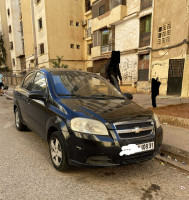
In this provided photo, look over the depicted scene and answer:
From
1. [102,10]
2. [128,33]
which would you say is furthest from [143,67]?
[102,10]

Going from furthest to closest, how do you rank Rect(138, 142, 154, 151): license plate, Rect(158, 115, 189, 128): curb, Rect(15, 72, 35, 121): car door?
Rect(158, 115, 189, 128): curb
Rect(15, 72, 35, 121): car door
Rect(138, 142, 154, 151): license plate

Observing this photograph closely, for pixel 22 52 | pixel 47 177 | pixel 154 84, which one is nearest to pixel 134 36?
pixel 154 84

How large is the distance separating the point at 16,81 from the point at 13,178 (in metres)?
23.2

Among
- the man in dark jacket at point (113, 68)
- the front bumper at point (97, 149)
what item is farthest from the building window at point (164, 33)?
the front bumper at point (97, 149)

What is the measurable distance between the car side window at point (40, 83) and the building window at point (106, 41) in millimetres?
14458

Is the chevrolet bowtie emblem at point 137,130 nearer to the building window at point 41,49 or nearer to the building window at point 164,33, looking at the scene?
the building window at point 164,33

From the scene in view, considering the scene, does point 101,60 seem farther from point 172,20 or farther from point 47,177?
point 47,177

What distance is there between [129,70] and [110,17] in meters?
5.67

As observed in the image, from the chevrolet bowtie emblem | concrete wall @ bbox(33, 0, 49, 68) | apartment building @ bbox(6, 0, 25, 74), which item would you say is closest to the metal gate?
the chevrolet bowtie emblem

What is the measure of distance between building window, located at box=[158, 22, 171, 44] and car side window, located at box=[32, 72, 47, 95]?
35.1 ft

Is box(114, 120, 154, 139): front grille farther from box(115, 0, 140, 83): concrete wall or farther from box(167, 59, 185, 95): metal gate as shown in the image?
box(115, 0, 140, 83): concrete wall

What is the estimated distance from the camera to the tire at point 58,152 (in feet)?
8.03

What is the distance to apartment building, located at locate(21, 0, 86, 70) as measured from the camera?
2158 cm

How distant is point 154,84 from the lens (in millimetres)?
6453
